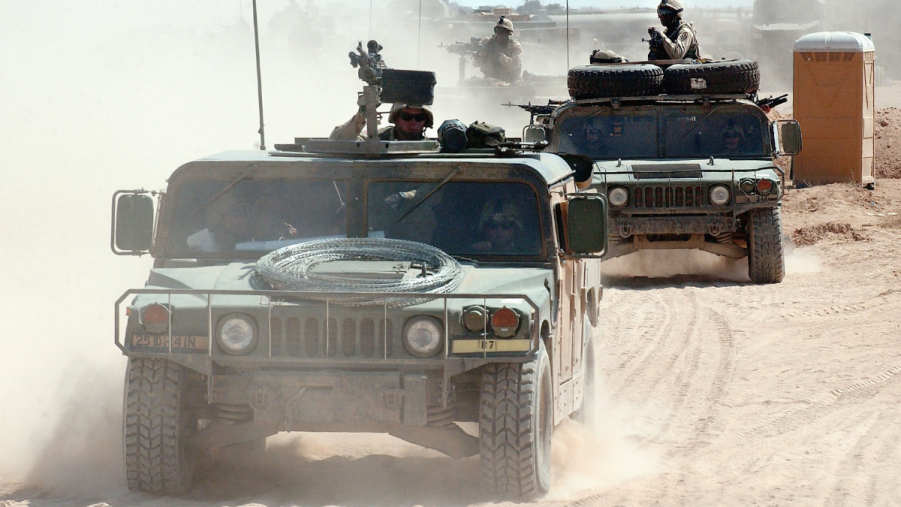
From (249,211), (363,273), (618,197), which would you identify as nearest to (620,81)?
(618,197)

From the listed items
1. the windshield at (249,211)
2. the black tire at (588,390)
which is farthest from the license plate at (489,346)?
the black tire at (588,390)

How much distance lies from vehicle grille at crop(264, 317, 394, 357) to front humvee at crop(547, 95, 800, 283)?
7.32m

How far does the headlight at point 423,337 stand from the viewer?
5.27 m

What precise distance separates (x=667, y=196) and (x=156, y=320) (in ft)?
26.0

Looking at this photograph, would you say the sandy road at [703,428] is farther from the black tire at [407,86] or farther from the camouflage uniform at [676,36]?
the camouflage uniform at [676,36]

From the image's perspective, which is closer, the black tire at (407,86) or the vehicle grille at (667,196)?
the black tire at (407,86)

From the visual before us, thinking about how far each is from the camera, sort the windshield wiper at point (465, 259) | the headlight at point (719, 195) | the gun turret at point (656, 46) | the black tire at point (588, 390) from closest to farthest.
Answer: the windshield wiper at point (465, 259) < the black tire at point (588, 390) < the headlight at point (719, 195) < the gun turret at point (656, 46)

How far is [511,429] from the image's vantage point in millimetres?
5262

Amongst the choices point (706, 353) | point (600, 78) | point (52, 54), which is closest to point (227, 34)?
point (52, 54)

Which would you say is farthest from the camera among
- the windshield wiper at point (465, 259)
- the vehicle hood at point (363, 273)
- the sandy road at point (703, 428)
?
the windshield wiper at point (465, 259)

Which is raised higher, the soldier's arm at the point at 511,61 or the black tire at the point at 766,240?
the soldier's arm at the point at 511,61

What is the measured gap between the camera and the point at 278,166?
613 cm

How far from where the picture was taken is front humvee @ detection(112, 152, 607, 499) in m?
5.27

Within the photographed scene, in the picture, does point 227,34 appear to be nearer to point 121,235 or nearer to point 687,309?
point 687,309
